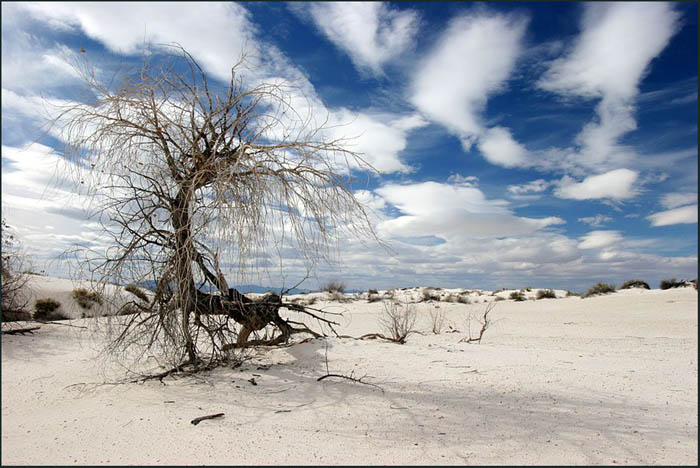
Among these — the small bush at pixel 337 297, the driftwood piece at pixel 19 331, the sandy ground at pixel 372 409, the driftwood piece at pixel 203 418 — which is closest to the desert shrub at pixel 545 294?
the small bush at pixel 337 297

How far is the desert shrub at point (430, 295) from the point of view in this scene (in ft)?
81.8

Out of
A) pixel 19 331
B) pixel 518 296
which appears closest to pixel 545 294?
pixel 518 296

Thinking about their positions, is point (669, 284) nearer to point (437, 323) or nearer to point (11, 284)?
point (437, 323)

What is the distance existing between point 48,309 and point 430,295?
1788 centimetres

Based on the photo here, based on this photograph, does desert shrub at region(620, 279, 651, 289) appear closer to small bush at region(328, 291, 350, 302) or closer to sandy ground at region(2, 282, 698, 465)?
small bush at region(328, 291, 350, 302)

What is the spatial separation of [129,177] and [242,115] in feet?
5.28

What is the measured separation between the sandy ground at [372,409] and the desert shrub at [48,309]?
6038 mm

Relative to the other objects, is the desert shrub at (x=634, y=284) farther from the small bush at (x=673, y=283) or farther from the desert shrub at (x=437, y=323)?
the desert shrub at (x=437, y=323)

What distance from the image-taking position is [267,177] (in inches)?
207

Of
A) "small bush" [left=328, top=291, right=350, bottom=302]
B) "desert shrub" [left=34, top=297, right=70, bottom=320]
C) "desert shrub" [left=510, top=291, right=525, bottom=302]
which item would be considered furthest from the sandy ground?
"desert shrub" [left=510, top=291, right=525, bottom=302]

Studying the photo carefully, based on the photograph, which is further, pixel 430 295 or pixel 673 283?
pixel 430 295

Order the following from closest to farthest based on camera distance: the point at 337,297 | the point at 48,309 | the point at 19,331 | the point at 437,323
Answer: the point at 19,331
the point at 48,309
the point at 437,323
the point at 337,297

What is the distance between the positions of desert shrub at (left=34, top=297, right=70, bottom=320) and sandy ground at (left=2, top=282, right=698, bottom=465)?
6.04 metres

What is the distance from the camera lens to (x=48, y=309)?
14531 mm
